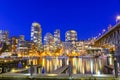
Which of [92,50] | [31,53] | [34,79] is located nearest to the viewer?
[34,79]

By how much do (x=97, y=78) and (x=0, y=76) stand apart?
8.09 meters

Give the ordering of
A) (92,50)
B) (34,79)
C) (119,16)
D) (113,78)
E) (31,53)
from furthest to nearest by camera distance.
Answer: (31,53) → (92,50) → (119,16) → (34,79) → (113,78)

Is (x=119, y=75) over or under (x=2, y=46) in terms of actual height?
under

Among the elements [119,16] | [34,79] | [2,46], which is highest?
[119,16]

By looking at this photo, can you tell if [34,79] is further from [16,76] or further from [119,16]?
[119,16]

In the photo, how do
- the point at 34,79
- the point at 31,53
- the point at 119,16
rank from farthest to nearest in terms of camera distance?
the point at 31,53 → the point at 119,16 → the point at 34,79

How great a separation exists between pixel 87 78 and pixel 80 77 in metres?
0.54

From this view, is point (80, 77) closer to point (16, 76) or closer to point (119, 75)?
point (119, 75)

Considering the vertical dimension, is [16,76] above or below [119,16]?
below

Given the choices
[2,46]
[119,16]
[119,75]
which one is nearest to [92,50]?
[119,16]

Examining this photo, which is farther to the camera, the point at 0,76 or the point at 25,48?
the point at 25,48

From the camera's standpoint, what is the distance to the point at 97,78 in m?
16.3

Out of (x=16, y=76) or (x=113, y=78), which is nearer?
(x=113, y=78)

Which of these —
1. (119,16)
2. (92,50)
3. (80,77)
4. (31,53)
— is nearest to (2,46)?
(119,16)
